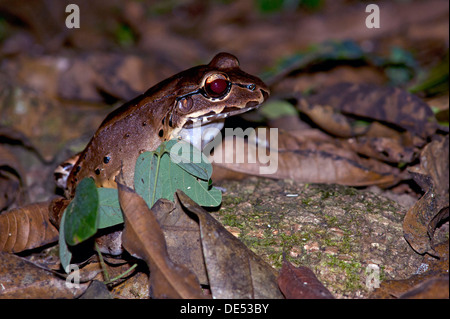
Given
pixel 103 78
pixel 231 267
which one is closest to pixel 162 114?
pixel 231 267

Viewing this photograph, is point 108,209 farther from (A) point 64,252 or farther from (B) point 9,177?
(B) point 9,177

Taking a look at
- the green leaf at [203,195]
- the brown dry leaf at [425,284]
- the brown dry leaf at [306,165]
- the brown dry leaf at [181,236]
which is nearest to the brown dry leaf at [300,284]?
the brown dry leaf at [425,284]

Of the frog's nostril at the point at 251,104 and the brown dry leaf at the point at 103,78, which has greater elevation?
the brown dry leaf at the point at 103,78

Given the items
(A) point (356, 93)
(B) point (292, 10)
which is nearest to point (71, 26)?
(B) point (292, 10)

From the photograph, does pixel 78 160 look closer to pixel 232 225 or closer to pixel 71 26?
pixel 232 225

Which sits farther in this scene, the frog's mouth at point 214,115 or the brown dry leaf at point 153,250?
the frog's mouth at point 214,115

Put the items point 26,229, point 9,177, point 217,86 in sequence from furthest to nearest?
point 9,177 → point 217,86 → point 26,229

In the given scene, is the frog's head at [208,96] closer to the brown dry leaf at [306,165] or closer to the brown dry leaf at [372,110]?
the brown dry leaf at [306,165]


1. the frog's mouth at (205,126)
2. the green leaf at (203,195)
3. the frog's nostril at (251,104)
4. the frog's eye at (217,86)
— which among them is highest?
the frog's eye at (217,86)
